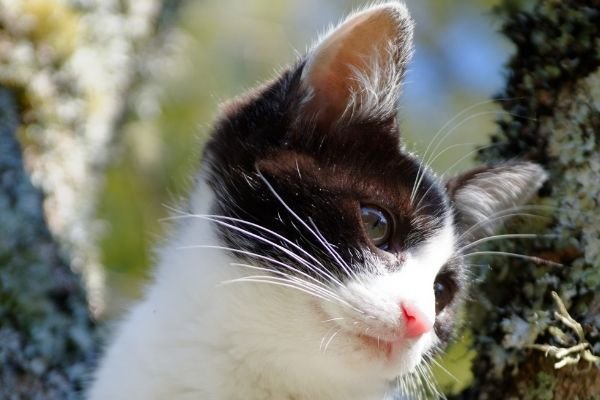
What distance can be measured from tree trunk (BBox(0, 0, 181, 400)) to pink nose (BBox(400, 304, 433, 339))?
87cm

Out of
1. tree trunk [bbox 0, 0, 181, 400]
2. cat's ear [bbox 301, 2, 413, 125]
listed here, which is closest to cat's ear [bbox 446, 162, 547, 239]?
cat's ear [bbox 301, 2, 413, 125]

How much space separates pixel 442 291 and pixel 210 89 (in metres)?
2.27

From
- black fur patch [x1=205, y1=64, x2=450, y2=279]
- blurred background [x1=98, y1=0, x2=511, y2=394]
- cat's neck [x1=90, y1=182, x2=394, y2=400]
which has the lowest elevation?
blurred background [x1=98, y1=0, x2=511, y2=394]

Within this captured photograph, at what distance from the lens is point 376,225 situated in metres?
1.46

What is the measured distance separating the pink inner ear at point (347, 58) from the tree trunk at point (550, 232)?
1.06ft

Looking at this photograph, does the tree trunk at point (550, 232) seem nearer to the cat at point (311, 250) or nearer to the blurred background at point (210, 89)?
the cat at point (311, 250)

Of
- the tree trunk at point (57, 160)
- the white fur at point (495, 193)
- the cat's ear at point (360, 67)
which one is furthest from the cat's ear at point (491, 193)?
the tree trunk at point (57, 160)

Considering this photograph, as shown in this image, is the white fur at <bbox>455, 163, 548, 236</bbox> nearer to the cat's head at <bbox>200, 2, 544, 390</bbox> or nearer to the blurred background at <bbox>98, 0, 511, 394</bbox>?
the cat's head at <bbox>200, 2, 544, 390</bbox>

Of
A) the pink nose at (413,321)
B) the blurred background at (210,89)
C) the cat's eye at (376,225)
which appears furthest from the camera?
the blurred background at (210,89)

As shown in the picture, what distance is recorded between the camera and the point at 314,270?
1401 millimetres

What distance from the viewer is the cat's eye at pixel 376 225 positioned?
1450mm

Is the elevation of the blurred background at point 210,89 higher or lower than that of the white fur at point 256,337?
lower

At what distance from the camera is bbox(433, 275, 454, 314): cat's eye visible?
1.63 metres

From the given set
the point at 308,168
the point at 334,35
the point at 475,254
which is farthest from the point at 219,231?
the point at 475,254
